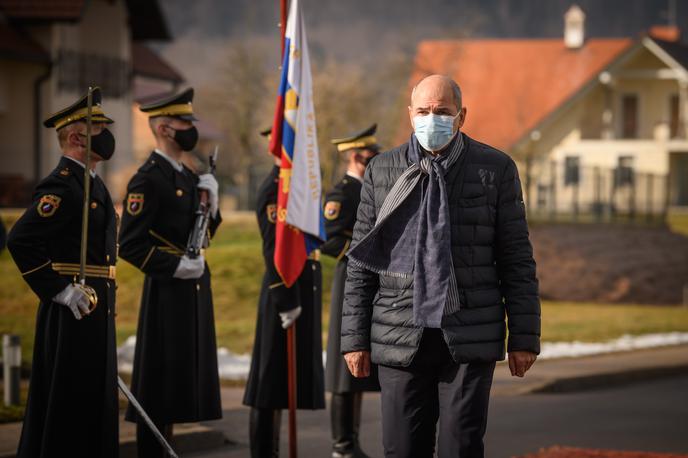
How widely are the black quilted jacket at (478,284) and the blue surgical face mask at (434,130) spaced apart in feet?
0.41

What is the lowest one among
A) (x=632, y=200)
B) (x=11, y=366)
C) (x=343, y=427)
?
(x=343, y=427)

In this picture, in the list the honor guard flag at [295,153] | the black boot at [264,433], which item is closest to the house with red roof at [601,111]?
the black boot at [264,433]

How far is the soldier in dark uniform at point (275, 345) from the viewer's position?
27.5 feet

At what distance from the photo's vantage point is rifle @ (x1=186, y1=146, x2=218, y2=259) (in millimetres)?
7969

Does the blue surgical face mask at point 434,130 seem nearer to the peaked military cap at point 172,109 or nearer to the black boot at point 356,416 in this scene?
the peaked military cap at point 172,109

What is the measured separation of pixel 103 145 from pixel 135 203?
0.65 metres

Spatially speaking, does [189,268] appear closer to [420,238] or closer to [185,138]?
[185,138]

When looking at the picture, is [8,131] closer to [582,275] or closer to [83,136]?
[582,275]

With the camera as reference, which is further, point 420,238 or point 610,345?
point 610,345

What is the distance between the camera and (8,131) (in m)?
36.0

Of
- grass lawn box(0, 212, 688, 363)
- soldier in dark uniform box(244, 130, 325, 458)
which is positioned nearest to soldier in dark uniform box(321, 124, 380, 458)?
soldier in dark uniform box(244, 130, 325, 458)

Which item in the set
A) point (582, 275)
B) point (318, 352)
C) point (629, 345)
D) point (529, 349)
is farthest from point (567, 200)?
point (529, 349)

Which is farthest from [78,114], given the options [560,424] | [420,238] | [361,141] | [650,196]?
[650,196]

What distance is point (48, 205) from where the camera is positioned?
702 centimetres
